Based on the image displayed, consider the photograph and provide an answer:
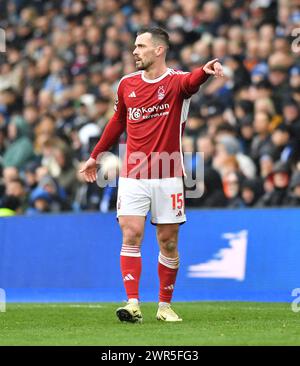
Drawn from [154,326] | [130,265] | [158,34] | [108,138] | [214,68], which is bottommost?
[154,326]

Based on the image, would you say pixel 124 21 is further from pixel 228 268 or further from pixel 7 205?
pixel 228 268

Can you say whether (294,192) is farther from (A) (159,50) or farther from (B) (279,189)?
(A) (159,50)

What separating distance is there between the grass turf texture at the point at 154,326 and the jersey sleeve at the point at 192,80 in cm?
215

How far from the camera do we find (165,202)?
10.8 m

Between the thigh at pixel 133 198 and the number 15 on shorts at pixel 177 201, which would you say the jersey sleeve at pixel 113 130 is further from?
the number 15 on shorts at pixel 177 201

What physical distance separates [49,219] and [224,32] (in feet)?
17.8

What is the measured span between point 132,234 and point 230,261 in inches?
170

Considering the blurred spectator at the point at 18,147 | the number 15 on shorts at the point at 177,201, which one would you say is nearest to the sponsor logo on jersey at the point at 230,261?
the number 15 on shorts at the point at 177,201

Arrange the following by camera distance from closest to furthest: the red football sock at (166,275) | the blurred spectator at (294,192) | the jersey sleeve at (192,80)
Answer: the jersey sleeve at (192,80) < the red football sock at (166,275) < the blurred spectator at (294,192)

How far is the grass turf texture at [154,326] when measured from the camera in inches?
348

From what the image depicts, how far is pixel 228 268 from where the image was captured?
583 inches

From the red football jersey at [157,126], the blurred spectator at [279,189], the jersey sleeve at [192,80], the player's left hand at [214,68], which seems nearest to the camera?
the player's left hand at [214,68]

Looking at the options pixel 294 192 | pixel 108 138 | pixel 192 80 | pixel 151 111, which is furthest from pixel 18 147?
pixel 192 80
